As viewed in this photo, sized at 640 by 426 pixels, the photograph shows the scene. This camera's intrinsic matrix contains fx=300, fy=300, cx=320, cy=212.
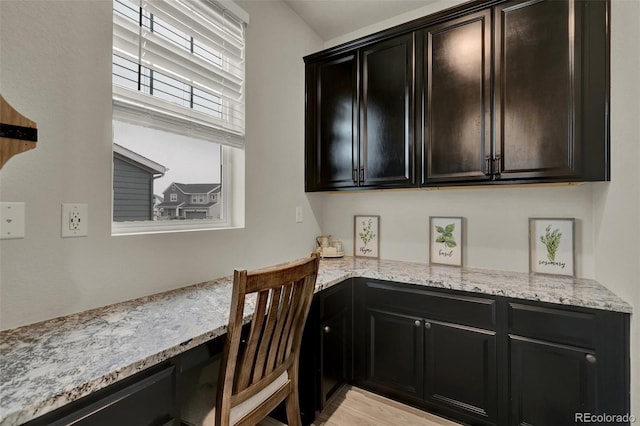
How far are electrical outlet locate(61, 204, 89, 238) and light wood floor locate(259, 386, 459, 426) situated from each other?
1326 mm

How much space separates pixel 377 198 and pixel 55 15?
211cm

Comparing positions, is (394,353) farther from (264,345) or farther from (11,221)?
(11,221)

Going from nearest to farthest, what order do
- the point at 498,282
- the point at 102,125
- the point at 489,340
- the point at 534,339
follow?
the point at 102,125 → the point at 534,339 → the point at 489,340 → the point at 498,282

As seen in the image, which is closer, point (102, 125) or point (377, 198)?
point (102, 125)

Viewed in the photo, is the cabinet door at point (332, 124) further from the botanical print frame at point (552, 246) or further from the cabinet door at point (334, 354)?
the botanical print frame at point (552, 246)

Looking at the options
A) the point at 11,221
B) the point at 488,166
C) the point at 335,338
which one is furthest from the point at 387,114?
the point at 11,221

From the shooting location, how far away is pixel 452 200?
2.20 m

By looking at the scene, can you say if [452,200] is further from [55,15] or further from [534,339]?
[55,15]

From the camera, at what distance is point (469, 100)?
1833 millimetres

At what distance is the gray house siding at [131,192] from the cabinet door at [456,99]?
1.64 meters

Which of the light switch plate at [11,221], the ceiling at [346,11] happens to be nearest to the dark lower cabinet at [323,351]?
the light switch plate at [11,221]

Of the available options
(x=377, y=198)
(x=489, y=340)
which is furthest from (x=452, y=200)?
(x=489, y=340)

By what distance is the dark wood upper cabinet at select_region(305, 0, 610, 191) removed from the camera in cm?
155

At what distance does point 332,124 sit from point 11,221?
1.90m
